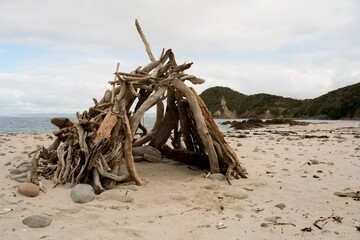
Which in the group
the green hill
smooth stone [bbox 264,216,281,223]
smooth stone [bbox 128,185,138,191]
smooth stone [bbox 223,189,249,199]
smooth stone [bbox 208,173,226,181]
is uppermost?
Answer: the green hill

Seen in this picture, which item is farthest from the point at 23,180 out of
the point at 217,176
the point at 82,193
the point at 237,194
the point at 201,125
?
the point at 237,194

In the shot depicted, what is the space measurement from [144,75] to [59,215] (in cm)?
344

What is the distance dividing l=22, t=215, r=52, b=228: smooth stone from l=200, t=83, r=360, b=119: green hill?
6037 cm

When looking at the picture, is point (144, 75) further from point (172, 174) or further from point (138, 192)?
point (138, 192)

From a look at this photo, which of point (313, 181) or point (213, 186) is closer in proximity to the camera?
point (213, 186)

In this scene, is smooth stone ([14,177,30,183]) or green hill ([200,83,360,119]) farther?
green hill ([200,83,360,119])

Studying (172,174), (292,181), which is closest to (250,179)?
(292,181)

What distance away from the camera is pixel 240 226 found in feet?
12.3

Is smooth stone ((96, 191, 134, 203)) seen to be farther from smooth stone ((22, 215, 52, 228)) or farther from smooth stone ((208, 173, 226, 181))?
smooth stone ((208, 173, 226, 181))

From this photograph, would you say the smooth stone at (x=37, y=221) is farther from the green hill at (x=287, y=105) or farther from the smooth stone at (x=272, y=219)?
the green hill at (x=287, y=105)

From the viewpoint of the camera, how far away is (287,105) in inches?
3241

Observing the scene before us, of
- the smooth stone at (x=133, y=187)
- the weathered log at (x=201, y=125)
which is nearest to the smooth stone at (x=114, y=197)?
the smooth stone at (x=133, y=187)

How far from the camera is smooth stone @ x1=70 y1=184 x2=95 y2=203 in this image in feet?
14.5

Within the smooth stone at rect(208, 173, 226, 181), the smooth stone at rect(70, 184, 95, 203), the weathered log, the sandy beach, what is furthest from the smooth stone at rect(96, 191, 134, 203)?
the weathered log
